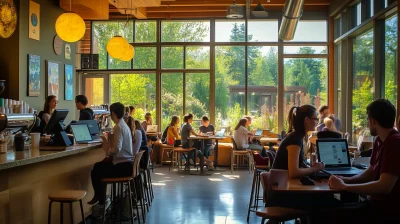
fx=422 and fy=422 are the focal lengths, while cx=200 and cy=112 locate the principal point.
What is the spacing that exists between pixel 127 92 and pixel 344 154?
9069 millimetres

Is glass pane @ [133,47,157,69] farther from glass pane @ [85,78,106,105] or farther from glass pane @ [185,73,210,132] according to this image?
glass pane @ [85,78,106,105]

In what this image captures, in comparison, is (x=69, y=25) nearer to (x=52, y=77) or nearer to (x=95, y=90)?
(x=52, y=77)

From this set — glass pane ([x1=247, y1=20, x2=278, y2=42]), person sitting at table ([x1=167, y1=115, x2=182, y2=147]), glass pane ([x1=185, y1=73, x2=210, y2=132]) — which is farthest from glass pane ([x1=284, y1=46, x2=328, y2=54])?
person sitting at table ([x1=167, y1=115, x2=182, y2=147])

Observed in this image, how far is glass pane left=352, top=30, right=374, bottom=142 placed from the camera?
8.57 m

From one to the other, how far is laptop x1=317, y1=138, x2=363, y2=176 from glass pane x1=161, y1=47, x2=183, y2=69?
27.4 ft

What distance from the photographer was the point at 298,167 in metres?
3.61

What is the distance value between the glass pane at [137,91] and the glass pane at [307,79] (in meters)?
3.92

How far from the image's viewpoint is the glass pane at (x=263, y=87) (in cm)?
1213

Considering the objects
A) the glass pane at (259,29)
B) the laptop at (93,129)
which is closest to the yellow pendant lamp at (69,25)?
the laptop at (93,129)

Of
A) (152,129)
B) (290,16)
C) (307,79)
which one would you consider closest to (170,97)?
(152,129)

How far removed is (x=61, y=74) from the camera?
9.22m

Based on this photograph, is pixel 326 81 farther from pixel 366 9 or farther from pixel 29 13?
pixel 29 13

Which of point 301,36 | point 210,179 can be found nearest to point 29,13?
point 210,179

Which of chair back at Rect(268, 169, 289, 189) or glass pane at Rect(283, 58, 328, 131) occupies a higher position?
glass pane at Rect(283, 58, 328, 131)
